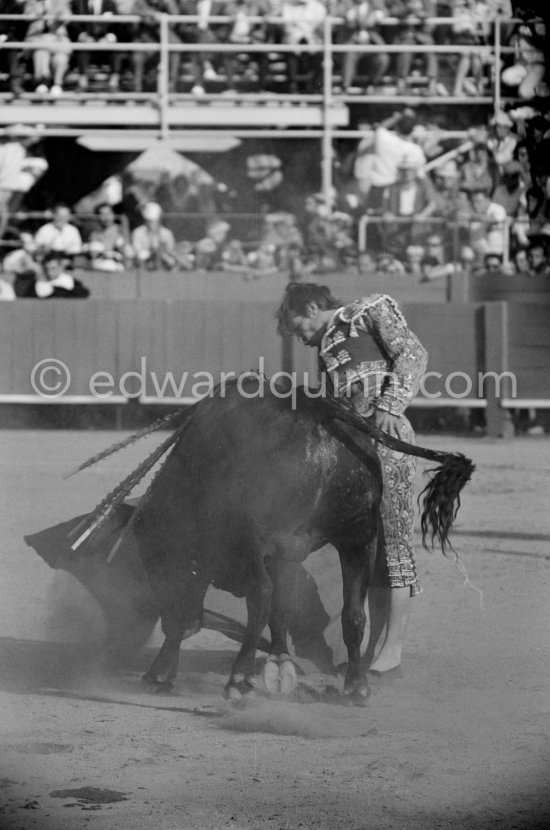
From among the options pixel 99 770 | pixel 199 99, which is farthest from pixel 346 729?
pixel 199 99

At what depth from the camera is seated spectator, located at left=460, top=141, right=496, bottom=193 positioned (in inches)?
462

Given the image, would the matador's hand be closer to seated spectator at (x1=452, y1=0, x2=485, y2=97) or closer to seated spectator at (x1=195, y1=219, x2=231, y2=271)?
seated spectator at (x1=195, y1=219, x2=231, y2=271)

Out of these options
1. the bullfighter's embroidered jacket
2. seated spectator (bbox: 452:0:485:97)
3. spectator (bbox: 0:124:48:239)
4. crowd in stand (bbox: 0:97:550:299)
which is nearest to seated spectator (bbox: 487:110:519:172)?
crowd in stand (bbox: 0:97:550:299)

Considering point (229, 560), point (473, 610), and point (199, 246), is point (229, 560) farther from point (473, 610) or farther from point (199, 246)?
point (199, 246)

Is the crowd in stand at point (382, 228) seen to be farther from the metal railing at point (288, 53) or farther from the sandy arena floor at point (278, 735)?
the sandy arena floor at point (278, 735)

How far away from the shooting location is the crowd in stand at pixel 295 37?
1210 centimetres

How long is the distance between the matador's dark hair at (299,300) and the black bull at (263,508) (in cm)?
28

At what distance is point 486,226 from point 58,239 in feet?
11.3

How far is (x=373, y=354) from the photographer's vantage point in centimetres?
418

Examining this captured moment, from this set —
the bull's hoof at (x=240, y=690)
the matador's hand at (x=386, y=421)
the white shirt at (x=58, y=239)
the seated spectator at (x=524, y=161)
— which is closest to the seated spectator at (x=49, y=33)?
the white shirt at (x=58, y=239)

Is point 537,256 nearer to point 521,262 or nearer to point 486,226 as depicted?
point 521,262

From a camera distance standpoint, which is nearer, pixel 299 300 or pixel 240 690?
pixel 240 690

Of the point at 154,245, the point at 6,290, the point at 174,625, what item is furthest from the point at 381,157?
the point at 174,625

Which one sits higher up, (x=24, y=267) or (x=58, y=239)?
(x=58, y=239)
